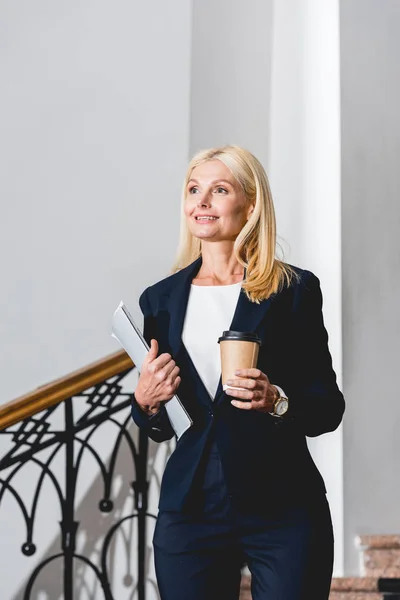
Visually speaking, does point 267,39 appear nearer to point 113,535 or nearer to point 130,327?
point 113,535

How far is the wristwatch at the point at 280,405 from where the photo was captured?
5.86 feet

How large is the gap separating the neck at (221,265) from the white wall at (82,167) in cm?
245

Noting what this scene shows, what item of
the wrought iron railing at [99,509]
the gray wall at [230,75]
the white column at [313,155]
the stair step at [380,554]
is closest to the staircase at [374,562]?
the stair step at [380,554]

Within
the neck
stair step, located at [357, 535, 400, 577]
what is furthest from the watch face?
stair step, located at [357, 535, 400, 577]

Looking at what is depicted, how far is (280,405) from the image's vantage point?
179cm

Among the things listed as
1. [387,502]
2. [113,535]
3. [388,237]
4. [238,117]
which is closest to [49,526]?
[113,535]

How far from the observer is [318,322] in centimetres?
197

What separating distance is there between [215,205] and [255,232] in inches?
4.5

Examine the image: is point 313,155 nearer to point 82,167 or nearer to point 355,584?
point 82,167

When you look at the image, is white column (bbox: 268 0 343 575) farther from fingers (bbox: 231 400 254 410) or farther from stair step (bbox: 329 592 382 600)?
fingers (bbox: 231 400 254 410)

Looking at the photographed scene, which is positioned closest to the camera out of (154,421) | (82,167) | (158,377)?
(158,377)

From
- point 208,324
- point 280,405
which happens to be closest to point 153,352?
point 208,324

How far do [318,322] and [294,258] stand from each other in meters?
2.34

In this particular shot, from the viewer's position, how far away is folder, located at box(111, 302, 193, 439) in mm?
1850
